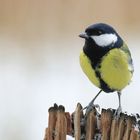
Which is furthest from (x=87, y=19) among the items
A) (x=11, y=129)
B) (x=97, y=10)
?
(x=11, y=129)

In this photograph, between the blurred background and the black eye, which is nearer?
the black eye

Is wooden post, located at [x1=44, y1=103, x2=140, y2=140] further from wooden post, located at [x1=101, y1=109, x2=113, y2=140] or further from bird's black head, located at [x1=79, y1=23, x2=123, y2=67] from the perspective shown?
bird's black head, located at [x1=79, y1=23, x2=123, y2=67]

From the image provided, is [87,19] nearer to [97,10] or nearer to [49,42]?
[97,10]

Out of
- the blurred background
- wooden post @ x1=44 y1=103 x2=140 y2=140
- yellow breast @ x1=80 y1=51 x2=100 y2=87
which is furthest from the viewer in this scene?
the blurred background

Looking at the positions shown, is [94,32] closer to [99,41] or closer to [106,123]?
[99,41]

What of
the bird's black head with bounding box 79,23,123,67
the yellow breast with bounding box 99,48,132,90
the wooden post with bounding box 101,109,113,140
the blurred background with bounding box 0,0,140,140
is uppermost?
the blurred background with bounding box 0,0,140,140

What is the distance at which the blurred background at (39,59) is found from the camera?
1.54 m

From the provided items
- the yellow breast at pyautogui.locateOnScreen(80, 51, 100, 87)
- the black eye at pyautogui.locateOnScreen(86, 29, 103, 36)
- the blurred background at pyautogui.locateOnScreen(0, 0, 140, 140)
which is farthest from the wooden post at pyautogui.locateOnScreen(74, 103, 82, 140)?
the blurred background at pyautogui.locateOnScreen(0, 0, 140, 140)

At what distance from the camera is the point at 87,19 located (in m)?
1.53

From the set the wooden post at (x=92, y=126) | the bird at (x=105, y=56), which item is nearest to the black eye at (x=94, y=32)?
the bird at (x=105, y=56)

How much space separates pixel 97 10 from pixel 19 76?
0.45m

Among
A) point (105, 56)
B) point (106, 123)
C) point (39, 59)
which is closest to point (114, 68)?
point (105, 56)

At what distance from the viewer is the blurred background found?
154cm

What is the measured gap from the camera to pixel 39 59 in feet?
5.11
